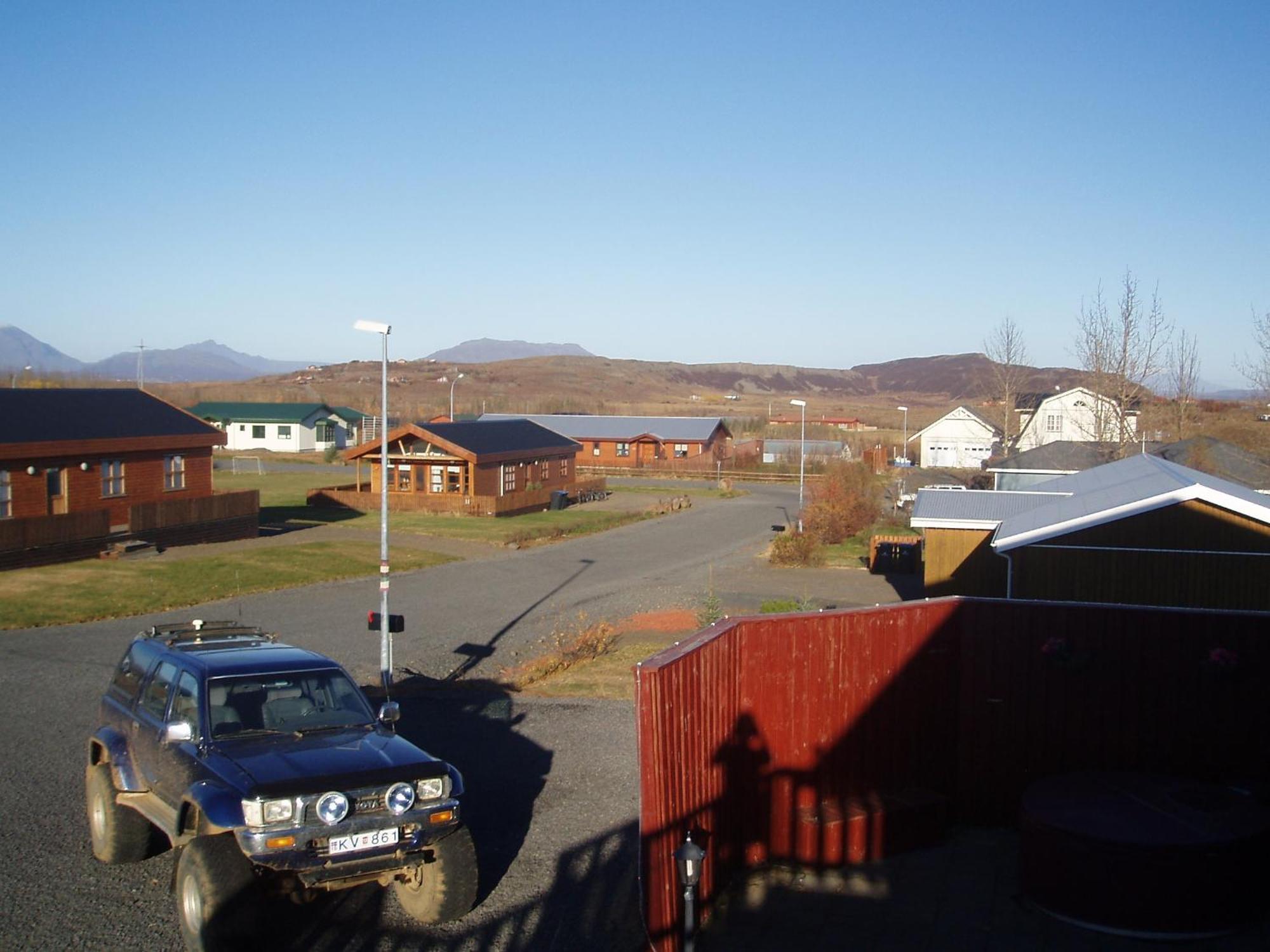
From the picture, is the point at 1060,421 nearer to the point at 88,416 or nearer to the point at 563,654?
the point at 88,416

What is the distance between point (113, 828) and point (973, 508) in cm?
1971

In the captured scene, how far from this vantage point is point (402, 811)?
24.1 ft

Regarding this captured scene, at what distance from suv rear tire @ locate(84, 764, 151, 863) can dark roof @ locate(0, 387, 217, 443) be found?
2198cm

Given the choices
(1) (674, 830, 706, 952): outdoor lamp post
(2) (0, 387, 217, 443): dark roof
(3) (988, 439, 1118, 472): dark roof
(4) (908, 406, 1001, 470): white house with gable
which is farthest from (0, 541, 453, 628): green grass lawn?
(4) (908, 406, 1001, 470): white house with gable

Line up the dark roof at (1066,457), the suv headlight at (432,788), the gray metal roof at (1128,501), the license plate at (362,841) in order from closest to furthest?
1. the license plate at (362,841)
2. the suv headlight at (432,788)
3. the gray metal roof at (1128,501)
4. the dark roof at (1066,457)

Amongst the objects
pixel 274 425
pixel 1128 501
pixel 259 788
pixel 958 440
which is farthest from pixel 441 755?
pixel 274 425

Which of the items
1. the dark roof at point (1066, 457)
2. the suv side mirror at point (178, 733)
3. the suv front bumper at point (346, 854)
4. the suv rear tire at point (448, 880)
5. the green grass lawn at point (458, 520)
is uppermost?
the dark roof at point (1066, 457)

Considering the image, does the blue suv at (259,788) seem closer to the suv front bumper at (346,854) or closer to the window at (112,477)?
the suv front bumper at (346,854)

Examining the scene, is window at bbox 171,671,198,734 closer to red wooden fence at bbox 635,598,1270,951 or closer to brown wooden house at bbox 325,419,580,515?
red wooden fence at bbox 635,598,1270,951

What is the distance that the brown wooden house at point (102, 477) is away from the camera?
90.3ft

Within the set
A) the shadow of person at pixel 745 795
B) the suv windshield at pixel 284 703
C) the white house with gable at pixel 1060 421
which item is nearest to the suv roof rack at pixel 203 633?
the suv windshield at pixel 284 703

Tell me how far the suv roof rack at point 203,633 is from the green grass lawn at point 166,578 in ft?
43.5

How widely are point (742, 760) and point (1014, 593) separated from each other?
10.7 metres

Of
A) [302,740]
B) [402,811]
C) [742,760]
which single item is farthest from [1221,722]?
[302,740]
